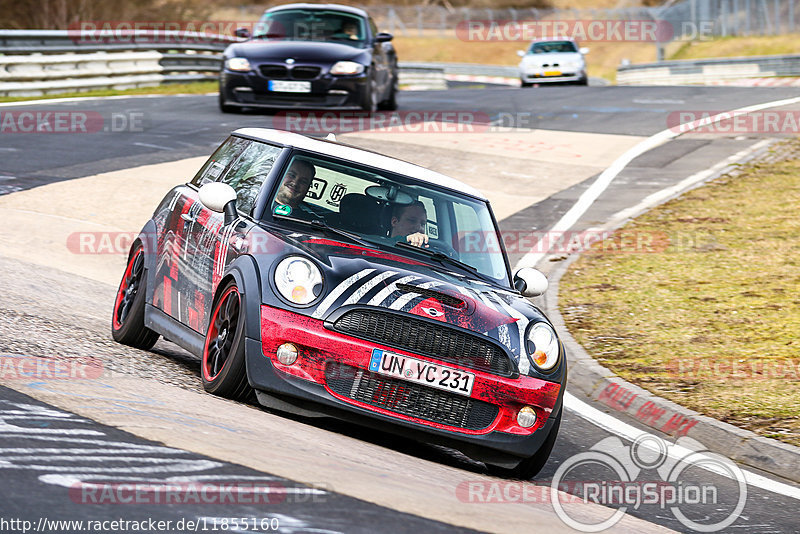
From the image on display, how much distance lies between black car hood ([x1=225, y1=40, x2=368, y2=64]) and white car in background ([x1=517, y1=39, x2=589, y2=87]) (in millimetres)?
16881

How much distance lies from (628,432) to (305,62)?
12353 mm

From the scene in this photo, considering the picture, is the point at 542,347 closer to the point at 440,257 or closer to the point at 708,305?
the point at 440,257

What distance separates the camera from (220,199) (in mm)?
6766

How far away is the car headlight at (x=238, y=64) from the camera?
61.8ft

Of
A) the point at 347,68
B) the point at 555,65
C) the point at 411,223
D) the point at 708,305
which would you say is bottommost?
the point at 708,305

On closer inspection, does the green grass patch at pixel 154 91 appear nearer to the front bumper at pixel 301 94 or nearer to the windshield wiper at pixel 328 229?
the front bumper at pixel 301 94

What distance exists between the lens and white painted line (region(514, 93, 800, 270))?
13.2m

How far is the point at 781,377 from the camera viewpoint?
8.42 metres

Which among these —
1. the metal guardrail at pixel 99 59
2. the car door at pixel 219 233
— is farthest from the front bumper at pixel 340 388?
the metal guardrail at pixel 99 59

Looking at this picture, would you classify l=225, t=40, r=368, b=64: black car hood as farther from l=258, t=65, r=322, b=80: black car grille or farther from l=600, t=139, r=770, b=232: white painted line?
l=600, t=139, r=770, b=232: white painted line

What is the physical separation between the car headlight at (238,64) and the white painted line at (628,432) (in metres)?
11.9

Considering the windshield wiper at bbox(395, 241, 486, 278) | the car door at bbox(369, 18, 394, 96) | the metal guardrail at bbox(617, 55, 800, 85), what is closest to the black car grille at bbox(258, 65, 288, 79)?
the car door at bbox(369, 18, 394, 96)

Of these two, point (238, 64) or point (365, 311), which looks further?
point (238, 64)

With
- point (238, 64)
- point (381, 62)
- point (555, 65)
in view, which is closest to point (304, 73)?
point (238, 64)
